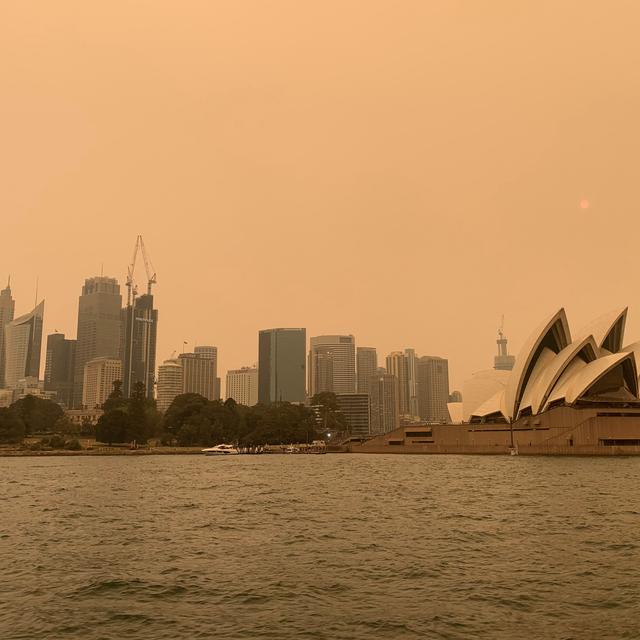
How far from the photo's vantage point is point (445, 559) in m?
20.4

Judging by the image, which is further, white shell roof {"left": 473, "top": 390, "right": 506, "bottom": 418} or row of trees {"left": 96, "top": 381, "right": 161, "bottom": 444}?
row of trees {"left": 96, "top": 381, "right": 161, "bottom": 444}

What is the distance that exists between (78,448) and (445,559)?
4264 inches

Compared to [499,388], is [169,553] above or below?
below

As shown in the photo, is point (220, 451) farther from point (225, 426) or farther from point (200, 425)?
point (225, 426)

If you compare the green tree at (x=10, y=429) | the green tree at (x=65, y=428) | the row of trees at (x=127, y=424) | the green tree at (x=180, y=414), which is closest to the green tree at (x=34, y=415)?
the green tree at (x=65, y=428)

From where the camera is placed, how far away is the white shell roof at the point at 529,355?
285 ft

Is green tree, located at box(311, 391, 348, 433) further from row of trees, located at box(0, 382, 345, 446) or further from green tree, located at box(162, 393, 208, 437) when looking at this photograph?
green tree, located at box(162, 393, 208, 437)

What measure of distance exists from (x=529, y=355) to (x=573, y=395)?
7.24 meters

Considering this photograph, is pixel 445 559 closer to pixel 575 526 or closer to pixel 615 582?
pixel 615 582

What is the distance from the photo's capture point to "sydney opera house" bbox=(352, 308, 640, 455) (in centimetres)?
8688

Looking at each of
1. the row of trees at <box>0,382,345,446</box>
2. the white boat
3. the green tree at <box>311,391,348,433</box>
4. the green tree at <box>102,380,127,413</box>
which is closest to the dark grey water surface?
the white boat

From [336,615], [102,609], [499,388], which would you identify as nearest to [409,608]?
[336,615]

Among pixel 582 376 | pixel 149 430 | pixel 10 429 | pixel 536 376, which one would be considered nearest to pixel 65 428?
pixel 149 430

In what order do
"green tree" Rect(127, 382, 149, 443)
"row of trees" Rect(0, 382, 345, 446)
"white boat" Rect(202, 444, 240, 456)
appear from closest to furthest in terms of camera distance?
"white boat" Rect(202, 444, 240, 456), "row of trees" Rect(0, 382, 345, 446), "green tree" Rect(127, 382, 149, 443)
